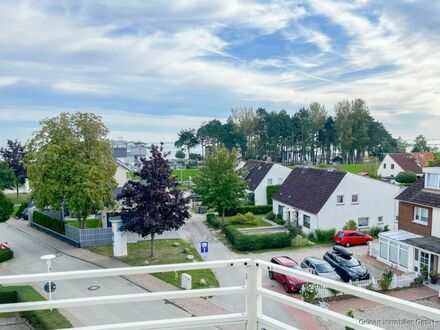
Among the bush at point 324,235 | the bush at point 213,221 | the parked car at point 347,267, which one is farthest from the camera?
the bush at point 213,221

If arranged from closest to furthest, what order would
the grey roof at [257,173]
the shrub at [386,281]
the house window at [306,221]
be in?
the shrub at [386,281] → the house window at [306,221] → the grey roof at [257,173]

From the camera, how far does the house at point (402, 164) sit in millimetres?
61269

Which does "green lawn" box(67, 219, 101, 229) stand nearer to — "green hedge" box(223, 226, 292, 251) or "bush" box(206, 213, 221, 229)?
"bush" box(206, 213, 221, 229)

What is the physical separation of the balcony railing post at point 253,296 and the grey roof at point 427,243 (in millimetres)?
19368

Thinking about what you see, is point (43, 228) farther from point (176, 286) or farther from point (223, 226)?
point (176, 286)

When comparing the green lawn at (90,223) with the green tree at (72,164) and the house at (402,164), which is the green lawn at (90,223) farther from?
the house at (402,164)

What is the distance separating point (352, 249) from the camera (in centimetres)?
2586

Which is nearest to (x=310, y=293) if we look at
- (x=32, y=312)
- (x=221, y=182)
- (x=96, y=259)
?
(x=32, y=312)

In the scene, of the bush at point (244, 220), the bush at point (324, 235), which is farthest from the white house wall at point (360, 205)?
the bush at point (244, 220)

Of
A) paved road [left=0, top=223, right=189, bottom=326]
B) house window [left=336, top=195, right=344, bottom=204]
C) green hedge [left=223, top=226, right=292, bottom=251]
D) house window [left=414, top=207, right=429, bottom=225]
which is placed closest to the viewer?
paved road [left=0, top=223, right=189, bottom=326]

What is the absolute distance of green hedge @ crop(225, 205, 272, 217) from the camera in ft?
122

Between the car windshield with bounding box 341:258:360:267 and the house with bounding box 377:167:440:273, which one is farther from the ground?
the house with bounding box 377:167:440:273

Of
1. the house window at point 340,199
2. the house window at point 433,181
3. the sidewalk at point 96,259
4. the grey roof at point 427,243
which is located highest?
the house window at point 433,181

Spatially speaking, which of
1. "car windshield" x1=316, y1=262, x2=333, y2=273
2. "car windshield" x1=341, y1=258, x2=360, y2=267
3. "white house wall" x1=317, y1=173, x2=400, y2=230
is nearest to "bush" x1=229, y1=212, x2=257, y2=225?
"white house wall" x1=317, y1=173, x2=400, y2=230
